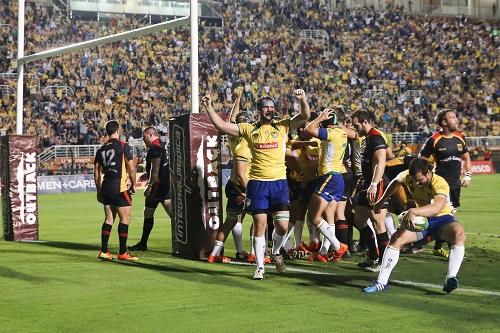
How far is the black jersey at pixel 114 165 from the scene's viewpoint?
493 inches

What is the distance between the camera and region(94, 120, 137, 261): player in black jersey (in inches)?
492

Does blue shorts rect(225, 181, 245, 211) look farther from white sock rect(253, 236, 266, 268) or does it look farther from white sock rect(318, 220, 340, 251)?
white sock rect(253, 236, 266, 268)

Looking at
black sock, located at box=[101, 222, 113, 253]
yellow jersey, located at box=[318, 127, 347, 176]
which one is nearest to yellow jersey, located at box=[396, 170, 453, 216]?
yellow jersey, located at box=[318, 127, 347, 176]

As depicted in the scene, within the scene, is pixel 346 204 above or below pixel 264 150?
below

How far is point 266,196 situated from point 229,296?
183 cm

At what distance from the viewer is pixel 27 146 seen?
16094 mm

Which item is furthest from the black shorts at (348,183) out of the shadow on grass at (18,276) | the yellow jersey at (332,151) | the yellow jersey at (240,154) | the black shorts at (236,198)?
the shadow on grass at (18,276)

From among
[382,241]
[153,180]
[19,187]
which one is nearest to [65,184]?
[19,187]

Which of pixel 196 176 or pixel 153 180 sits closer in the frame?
pixel 196 176

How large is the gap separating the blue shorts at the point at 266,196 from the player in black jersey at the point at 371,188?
44.1 inches

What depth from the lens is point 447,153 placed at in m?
12.3

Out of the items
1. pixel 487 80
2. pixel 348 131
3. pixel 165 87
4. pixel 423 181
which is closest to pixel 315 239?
pixel 348 131

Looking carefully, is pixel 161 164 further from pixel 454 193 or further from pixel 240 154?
pixel 454 193

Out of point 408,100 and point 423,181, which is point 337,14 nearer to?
point 408,100
